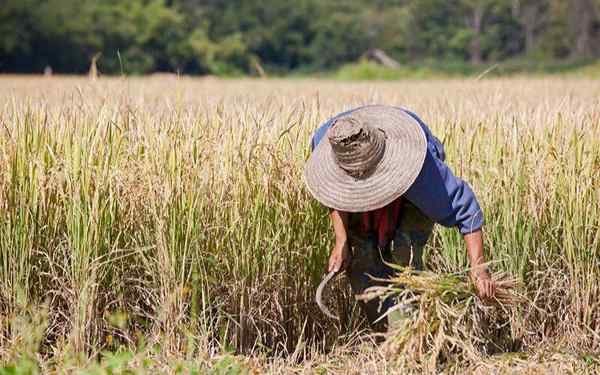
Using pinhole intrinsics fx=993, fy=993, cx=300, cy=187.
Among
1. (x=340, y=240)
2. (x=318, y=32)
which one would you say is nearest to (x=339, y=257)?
(x=340, y=240)

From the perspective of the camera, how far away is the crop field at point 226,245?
4043mm

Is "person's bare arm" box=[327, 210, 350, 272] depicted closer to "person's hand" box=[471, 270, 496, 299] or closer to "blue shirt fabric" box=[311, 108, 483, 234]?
"blue shirt fabric" box=[311, 108, 483, 234]

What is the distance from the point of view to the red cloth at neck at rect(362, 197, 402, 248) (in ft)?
13.2

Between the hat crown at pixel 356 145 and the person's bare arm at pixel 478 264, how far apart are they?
454mm

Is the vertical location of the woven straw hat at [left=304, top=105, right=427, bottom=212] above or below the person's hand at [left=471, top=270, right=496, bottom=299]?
above

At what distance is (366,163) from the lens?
142 inches

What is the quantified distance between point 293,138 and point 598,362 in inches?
64.3

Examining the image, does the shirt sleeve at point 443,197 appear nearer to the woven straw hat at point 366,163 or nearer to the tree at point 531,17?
the woven straw hat at point 366,163

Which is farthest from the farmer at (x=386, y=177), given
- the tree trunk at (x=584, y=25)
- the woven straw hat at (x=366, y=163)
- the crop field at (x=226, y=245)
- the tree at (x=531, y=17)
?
the tree at (x=531, y=17)

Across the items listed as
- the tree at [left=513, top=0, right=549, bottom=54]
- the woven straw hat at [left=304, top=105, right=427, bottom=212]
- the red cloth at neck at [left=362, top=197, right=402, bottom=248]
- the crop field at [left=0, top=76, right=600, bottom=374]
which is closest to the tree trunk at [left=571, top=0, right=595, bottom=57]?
the tree at [left=513, top=0, right=549, bottom=54]

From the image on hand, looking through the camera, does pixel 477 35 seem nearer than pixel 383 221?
No

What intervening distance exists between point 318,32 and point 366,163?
61.0 metres

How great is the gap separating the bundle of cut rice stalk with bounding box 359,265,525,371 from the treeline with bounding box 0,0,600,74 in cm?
4704

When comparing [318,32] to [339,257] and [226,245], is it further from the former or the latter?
[339,257]
